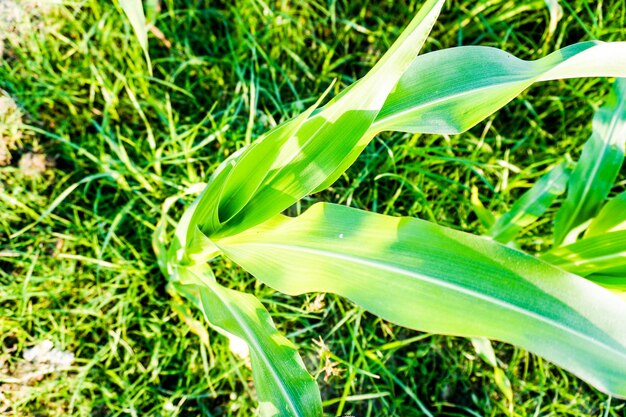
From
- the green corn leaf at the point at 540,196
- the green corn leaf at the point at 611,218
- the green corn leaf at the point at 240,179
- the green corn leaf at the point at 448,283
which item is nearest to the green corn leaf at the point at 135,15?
the green corn leaf at the point at 240,179

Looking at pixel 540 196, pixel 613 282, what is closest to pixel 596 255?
pixel 613 282

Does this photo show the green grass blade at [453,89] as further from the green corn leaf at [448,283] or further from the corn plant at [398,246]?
the green corn leaf at [448,283]

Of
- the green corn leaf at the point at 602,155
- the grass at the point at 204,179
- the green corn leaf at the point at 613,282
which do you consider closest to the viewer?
the green corn leaf at the point at 613,282

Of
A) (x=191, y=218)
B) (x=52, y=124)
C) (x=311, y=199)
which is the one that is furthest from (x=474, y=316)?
(x=52, y=124)

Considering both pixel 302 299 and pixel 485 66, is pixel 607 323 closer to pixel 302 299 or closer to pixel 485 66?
pixel 485 66

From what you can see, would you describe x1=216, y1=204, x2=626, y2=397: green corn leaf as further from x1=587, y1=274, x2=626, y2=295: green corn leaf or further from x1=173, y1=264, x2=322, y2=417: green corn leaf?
x1=587, y1=274, x2=626, y2=295: green corn leaf
